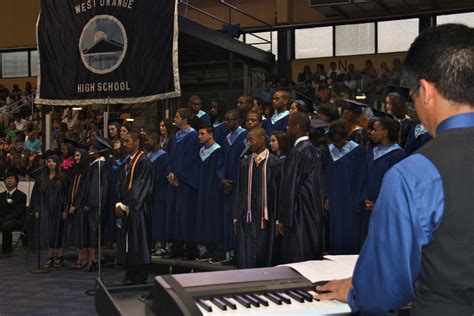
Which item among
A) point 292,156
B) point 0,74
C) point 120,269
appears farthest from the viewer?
point 0,74

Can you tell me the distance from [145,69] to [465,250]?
6.55 meters

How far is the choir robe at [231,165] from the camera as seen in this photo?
748 cm

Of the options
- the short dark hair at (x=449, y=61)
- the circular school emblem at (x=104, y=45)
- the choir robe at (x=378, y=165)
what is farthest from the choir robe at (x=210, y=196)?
the short dark hair at (x=449, y=61)

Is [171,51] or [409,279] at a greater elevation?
[171,51]

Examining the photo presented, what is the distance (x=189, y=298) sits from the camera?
156 centimetres

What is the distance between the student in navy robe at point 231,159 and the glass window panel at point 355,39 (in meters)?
10.8

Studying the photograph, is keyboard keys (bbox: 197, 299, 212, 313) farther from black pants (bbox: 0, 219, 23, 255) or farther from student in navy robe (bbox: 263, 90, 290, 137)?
black pants (bbox: 0, 219, 23, 255)

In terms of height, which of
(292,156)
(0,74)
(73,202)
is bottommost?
(73,202)

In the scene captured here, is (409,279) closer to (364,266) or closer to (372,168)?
(364,266)

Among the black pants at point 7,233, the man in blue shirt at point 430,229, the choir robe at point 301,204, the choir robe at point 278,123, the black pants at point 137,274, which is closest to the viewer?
the man in blue shirt at point 430,229

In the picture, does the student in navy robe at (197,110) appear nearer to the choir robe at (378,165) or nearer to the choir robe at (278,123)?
the choir robe at (278,123)

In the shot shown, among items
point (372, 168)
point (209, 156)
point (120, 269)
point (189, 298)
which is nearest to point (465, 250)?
point (189, 298)

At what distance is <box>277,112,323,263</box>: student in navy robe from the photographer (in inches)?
224

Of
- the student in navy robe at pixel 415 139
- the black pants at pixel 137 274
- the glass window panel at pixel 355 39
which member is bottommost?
the black pants at pixel 137 274
